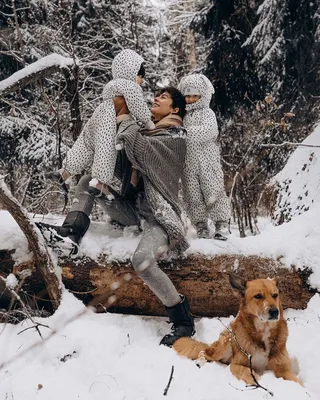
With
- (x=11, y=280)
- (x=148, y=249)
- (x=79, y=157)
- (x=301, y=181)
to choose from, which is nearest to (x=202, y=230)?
(x=148, y=249)

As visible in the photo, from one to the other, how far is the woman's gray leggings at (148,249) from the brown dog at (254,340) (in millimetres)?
439

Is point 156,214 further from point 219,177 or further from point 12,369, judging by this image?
point 12,369

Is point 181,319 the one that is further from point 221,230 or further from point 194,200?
point 194,200

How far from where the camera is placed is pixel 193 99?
4215 mm

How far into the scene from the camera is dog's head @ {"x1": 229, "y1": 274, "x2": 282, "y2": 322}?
2857 mm

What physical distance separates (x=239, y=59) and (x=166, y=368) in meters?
8.21

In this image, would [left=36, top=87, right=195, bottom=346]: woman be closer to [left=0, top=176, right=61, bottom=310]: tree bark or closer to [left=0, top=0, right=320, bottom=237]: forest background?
[left=0, top=176, right=61, bottom=310]: tree bark

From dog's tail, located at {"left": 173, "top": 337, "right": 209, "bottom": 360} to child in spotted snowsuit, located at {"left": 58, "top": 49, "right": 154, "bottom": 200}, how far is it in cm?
138

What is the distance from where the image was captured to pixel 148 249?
3.37 metres

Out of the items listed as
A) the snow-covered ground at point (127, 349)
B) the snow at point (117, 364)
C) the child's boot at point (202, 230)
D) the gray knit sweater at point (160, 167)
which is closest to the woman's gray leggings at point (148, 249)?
the gray knit sweater at point (160, 167)

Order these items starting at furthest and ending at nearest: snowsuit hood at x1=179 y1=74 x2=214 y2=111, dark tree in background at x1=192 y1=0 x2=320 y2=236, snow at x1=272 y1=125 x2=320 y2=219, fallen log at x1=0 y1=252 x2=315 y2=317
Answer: dark tree in background at x1=192 y1=0 x2=320 y2=236
snow at x1=272 y1=125 x2=320 y2=219
snowsuit hood at x1=179 y1=74 x2=214 y2=111
fallen log at x1=0 y1=252 x2=315 y2=317

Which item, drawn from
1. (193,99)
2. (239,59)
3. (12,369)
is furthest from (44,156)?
(12,369)

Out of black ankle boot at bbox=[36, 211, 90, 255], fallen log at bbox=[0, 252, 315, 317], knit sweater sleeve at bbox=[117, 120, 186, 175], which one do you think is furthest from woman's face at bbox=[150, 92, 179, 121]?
fallen log at bbox=[0, 252, 315, 317]

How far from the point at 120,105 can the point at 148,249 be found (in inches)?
55.0
